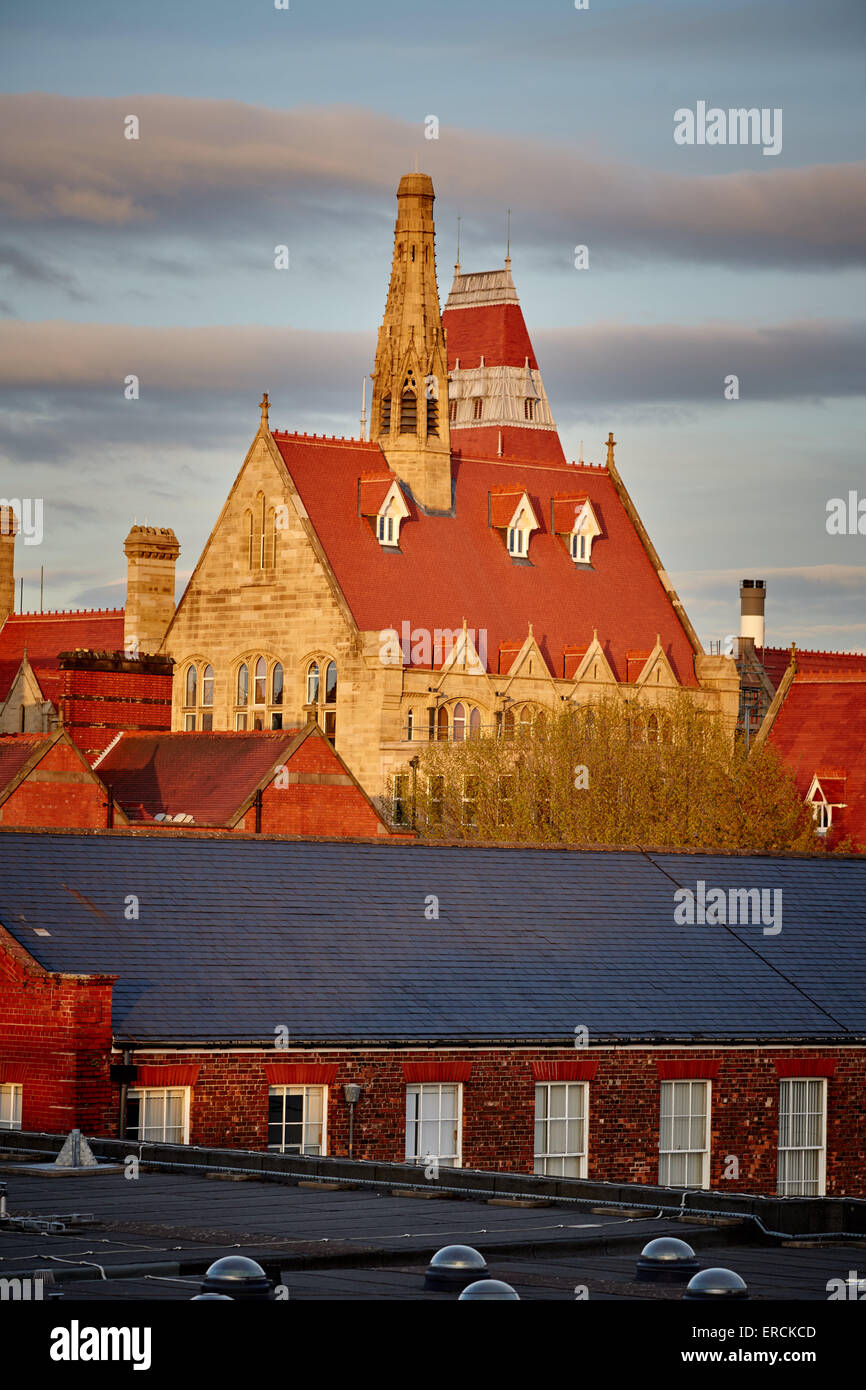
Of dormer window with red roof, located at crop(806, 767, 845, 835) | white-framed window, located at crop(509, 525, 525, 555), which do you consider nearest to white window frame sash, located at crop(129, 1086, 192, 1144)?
dormer window with red roof, located at crop(806, 767, 845, 835)

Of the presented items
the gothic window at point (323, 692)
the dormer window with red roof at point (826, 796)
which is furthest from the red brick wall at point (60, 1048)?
the gothic window at point (323, 692)

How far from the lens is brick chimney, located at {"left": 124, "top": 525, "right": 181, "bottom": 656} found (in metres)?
98.9

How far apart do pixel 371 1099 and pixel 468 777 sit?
47.9 meters

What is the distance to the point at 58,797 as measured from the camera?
162ft

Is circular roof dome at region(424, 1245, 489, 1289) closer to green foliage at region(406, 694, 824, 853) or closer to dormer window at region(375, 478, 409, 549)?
green foliage at region(406, 694, 824, 853)

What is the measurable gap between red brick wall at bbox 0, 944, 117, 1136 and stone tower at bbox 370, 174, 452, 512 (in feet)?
222

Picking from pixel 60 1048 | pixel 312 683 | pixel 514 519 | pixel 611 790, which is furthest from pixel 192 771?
pixel 514 519

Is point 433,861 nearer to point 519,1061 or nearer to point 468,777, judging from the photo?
point 519,1061

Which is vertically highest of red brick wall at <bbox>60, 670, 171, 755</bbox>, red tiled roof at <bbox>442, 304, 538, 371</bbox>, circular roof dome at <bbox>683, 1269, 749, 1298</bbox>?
red tiled roof at <bbox>442, 304, 538, 371</bbox>

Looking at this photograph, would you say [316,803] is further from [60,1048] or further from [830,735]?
[830,735]

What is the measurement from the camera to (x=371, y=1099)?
3061 centimetres

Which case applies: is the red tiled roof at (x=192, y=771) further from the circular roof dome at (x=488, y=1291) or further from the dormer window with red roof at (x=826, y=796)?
the circular roof dome at (x=488, y=1291)

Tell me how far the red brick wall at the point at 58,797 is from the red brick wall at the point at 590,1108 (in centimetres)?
1952

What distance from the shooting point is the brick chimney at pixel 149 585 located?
98.9m
